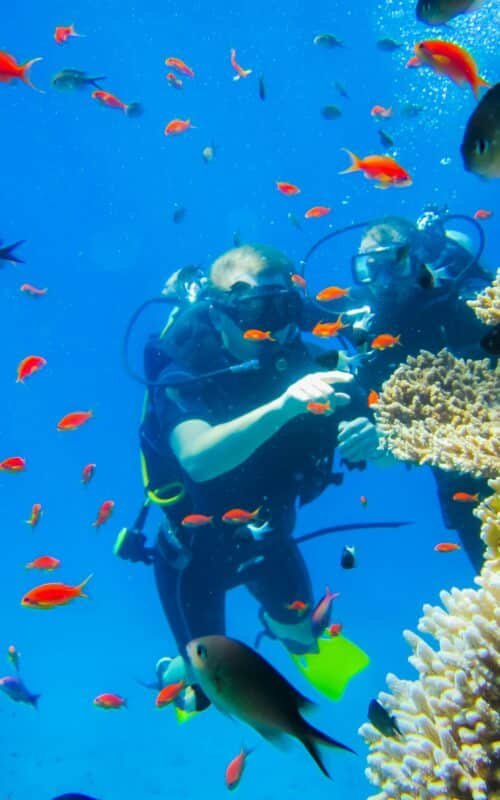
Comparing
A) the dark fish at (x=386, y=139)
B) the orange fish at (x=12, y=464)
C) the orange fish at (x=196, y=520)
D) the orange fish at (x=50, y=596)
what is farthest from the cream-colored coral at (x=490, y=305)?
the orange fish at (x=12, y=464)

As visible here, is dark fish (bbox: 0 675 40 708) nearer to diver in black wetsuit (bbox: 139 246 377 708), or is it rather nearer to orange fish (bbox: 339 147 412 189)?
diver in black wetsuit (bbox: 139 246 377 708)

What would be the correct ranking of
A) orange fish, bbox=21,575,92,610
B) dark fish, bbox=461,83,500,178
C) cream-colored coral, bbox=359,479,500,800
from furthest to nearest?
orange fish, bbox=21,575,92,610 < cream-colored coral, bbox=359,479,500,800 < dark fish, bbox=461,83,500,178

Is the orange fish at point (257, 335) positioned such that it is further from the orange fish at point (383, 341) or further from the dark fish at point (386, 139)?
the dark fish at point (386, 139)

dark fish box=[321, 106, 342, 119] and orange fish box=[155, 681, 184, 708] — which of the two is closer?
orange fish box=[155, 681, 184, 708]


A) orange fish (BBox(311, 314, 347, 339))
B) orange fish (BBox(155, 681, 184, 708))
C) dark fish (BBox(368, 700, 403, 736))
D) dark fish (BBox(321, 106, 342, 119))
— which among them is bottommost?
orange fish (BBox(155, 681, 184, 708))

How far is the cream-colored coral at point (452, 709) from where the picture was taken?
6.96 ft

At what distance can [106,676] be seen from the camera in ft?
125

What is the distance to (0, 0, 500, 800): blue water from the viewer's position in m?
24.5

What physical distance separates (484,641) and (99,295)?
49547mm

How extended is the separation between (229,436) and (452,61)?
2933mm

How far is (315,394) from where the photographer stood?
12.3 ft

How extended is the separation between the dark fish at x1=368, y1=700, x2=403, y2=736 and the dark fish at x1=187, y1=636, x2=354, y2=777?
109 cm

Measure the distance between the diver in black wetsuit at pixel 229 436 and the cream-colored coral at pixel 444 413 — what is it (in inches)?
12.6

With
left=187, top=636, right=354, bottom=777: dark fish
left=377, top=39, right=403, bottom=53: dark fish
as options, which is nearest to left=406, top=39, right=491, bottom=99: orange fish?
left=187, top=636, right=354, bottom=777: dark fish
